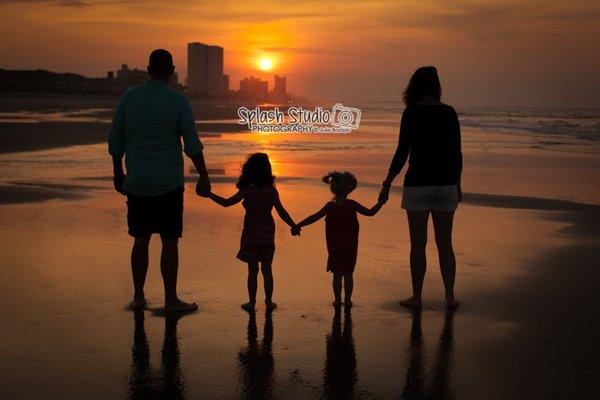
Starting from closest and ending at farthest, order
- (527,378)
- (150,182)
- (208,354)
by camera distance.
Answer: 1. (527,378)
2. (208,354)
3. (150,182)

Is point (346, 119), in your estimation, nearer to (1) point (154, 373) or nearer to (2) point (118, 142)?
(2) point (118, 142)

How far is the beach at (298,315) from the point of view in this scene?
3.86 m

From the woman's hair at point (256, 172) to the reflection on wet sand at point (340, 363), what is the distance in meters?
1.20

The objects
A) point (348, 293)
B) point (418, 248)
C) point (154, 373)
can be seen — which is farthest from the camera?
point (418, 248)

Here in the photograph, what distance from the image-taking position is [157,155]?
5145 millimetres

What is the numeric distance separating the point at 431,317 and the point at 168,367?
6.71 feet

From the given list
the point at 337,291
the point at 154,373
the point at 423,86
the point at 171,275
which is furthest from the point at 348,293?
the point at 154,373

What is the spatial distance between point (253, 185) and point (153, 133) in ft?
2.90

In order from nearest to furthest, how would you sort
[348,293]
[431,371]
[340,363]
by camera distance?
1. [431,371]
2. [340,363]
3. [348,293]

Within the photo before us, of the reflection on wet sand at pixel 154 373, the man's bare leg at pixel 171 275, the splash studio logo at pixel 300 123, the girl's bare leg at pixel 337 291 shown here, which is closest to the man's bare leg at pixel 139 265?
the man's bare leg at pixel 171 275

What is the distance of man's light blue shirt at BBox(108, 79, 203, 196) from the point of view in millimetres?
5121

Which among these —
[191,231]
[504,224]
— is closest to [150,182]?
[191,231]

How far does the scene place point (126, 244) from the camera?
7258mm

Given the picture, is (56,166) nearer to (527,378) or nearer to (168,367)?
(168,367)
